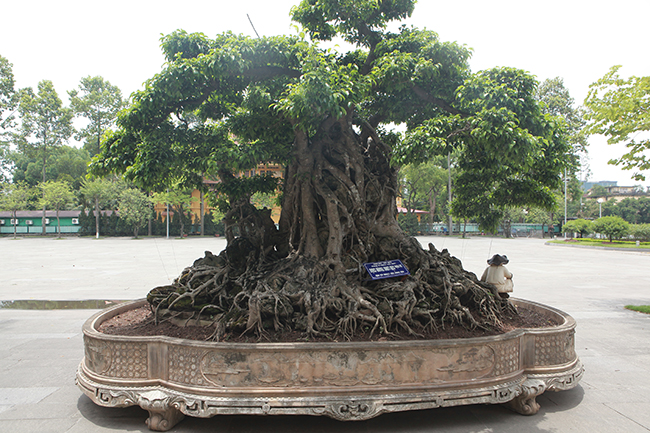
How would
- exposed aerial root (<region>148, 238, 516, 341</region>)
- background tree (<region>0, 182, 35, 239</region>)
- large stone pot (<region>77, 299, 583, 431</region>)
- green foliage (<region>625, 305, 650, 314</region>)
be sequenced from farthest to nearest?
background tree (<region>0, 182, 35, 239</region>)
green foliage (<region>625, 305, 650, 314</region>)
exposed aerial root (<region>148, 238, 516, 341</region>)
large stone pot (<region>77, 299, 583, 431</region>)

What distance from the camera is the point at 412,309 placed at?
465 cm

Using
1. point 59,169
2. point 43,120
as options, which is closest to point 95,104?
point 43,120

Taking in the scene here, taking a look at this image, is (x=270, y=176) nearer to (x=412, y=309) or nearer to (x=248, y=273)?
(x=248, y=273)

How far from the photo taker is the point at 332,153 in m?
5.80

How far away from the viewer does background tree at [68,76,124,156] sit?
4538 centimetres

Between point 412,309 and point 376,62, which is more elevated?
point 376,62

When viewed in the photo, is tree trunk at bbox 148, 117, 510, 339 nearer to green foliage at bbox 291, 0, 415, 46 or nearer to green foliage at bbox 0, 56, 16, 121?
green foliage at bbox 291, 0, 415, 46

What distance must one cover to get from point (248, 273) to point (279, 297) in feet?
3.96

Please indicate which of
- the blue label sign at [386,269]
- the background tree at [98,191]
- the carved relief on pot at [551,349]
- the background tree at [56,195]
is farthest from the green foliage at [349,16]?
the background tree at [56,195]

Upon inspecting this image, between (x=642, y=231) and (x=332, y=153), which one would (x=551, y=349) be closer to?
(x=332, y=153)

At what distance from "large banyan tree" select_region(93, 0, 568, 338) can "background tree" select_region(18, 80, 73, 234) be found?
50.6 meters

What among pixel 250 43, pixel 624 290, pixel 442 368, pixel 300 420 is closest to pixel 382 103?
pixel 250 43

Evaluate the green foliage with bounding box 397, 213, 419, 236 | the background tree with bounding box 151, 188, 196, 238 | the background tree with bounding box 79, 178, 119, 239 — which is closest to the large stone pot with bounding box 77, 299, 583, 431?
the background tree with bounding box 151, 188, 196, 238

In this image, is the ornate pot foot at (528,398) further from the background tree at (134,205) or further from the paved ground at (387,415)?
the background tree at (134,205)
